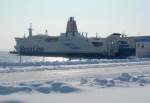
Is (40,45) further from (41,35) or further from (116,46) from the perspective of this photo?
(116,46)

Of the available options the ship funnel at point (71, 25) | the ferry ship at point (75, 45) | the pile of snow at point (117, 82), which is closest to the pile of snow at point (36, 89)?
the pile of snow at point (117, 82)

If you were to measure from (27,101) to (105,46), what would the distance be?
71.6 metres

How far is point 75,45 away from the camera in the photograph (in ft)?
279

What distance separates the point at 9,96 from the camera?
1048 centimetres

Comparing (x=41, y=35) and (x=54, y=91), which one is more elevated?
(x=41, y=35)

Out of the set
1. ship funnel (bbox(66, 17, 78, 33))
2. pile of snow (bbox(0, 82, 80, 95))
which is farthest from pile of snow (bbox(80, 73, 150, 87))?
ship funnel (bbox(66, 17, 78, 33))

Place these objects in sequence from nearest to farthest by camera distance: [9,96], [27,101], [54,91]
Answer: [27,101], [9,96], [54,91]

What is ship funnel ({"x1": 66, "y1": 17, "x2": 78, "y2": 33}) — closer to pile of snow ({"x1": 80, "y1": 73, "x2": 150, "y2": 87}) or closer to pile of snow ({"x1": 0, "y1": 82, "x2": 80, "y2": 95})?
pile of snow ({"x1": 80, "y1": 73, "x2": 150, "y2": 87})

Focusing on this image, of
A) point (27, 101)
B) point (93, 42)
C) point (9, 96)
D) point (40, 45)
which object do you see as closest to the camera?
point (27, 101)

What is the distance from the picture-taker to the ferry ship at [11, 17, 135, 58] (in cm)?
8025

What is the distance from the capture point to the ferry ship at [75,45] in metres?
80.2

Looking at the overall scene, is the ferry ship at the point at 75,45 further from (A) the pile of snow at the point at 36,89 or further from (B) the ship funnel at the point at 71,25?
(A) the pile of snow at the point at 36,89

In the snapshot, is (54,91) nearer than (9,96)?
No

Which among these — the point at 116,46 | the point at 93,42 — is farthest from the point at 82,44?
the point at 116,46
